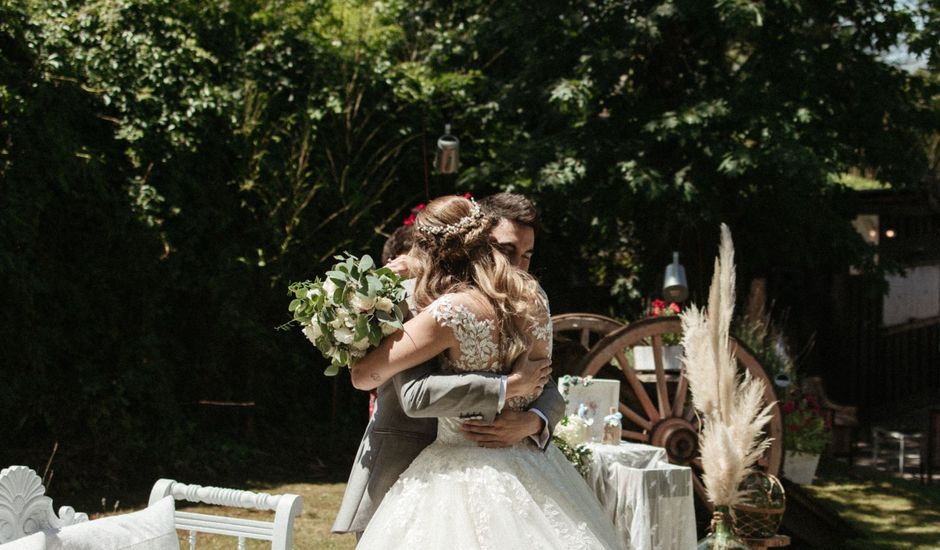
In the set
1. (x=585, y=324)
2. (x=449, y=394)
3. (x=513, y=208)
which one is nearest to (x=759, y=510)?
(x=513, y=208)

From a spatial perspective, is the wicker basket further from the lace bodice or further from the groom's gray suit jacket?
the lace bodice

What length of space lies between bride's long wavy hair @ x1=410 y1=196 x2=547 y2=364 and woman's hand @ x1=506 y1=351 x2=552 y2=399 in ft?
0.10

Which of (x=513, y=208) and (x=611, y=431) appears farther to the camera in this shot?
(x=611, y=431)

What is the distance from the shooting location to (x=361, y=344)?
2455 mm

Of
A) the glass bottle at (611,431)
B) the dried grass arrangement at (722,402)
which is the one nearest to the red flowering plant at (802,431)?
the glass bottle at (611,431)

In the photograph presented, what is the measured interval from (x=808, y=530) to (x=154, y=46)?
17.0 ft

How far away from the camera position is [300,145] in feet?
23.9

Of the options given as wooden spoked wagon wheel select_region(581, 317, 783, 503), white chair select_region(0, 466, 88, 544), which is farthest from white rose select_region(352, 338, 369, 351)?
wooden spoked wagon wheel select_region(581, 317, 783, 503)

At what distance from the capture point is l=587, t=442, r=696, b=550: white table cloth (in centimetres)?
402

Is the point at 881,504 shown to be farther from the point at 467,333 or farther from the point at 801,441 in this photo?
the point at 467,333

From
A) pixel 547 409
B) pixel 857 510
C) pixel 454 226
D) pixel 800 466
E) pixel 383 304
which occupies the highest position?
pixel 454 226

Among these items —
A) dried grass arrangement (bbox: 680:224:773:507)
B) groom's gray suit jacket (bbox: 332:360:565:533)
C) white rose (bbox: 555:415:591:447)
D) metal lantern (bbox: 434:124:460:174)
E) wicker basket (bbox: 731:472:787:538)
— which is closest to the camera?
groom's gray suit jacket (bbox: 332:360:565:533)

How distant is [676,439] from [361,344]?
3.46 metres

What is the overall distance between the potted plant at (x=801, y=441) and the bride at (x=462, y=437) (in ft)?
16.4
